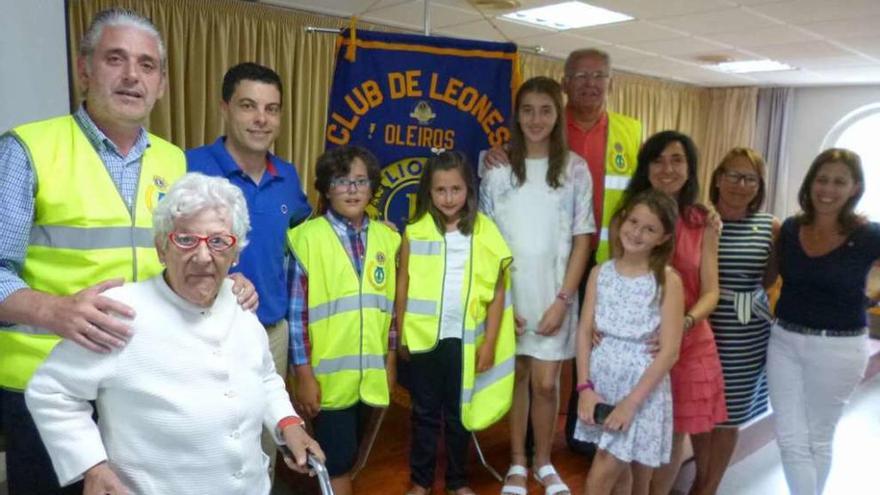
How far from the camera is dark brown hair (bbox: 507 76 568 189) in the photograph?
2295 millimetres

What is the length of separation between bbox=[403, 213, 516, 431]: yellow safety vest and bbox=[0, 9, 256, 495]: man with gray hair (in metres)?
0.81

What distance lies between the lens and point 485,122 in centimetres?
267

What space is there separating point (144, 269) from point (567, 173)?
1523mm

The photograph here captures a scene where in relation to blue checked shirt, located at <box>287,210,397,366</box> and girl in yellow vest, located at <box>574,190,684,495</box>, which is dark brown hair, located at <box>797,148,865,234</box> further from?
blue checked shirt, located at <box>287,210,397,366</box>

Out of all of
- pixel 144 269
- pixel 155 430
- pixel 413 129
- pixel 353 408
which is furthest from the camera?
pixel 413 129

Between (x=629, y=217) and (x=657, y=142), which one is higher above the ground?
(x=657, y=142)

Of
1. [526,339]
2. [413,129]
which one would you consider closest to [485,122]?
[413,129]

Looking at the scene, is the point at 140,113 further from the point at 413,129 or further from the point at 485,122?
the point at 485,122

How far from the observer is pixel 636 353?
213cm

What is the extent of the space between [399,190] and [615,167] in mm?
930

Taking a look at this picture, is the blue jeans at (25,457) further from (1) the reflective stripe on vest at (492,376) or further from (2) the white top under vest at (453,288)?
(1) the reflective stripe on vest at (492,376)

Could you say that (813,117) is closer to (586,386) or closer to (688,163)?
(688,163)

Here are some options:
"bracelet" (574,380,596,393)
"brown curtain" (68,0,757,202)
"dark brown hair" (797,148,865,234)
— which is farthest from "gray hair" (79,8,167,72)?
"brown curtain" (68,0,757,202)

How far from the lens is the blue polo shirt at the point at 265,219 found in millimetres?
1877
